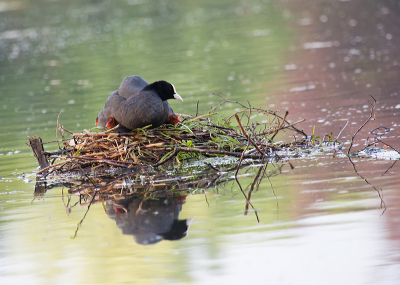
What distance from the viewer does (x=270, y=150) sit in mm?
7367

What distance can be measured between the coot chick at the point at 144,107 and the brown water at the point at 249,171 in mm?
1107

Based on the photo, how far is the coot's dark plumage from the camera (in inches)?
272

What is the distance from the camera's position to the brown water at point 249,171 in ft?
14.0

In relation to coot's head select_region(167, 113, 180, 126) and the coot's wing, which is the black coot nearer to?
the coot's wing

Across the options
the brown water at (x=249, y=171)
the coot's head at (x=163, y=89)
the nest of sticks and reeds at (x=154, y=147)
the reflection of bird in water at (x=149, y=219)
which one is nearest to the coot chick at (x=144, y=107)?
the coot's head at (x=163, y=89)

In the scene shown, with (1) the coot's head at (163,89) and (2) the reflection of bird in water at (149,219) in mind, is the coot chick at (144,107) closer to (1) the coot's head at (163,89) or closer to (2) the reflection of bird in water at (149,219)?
(1) the coot's head at (163,89)

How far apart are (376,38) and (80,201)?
1529 cm

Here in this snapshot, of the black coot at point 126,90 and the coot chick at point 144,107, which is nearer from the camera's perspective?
the coot chick at point 144,107

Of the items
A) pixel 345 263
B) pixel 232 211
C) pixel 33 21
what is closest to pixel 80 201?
pixel 232 211

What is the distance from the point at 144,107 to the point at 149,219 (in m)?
1.94

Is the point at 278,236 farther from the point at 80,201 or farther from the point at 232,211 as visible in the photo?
the point at 80,201

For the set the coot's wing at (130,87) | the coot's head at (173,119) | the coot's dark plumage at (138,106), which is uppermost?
the coot's wing at (130,87)

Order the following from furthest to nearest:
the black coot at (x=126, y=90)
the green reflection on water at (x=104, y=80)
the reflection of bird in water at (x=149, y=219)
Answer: the black coot at (x=126, y=90), the reflection of bird in water at (x=149, y=219), the green reflection on water at (x=104, y=80)

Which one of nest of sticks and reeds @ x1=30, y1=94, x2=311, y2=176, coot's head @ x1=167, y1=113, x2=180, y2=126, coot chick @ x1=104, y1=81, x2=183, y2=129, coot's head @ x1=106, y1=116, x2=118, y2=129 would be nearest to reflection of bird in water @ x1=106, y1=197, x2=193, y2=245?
nest of sticks and reeds @ x1=30, y1=94, x2=311, y2=176
